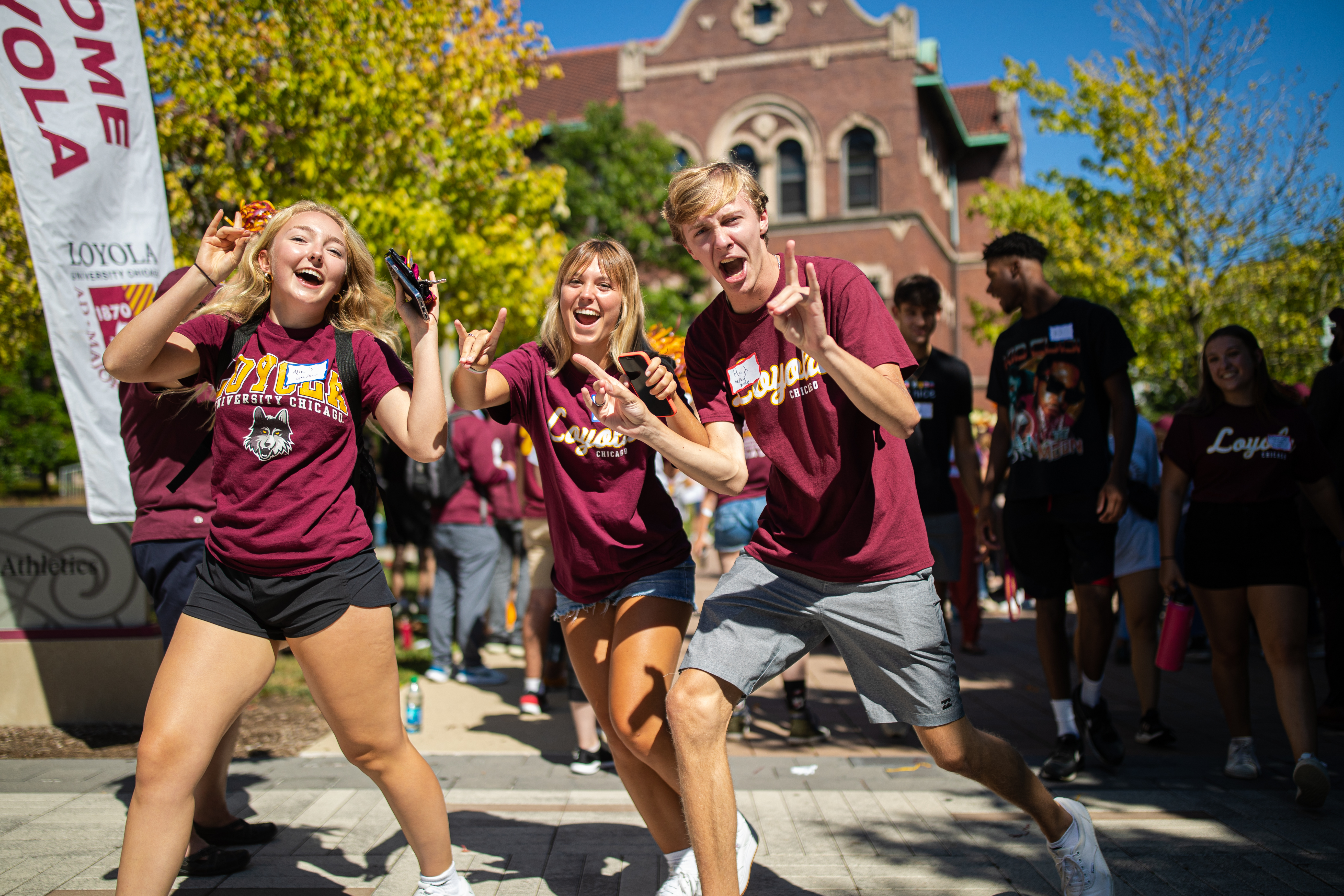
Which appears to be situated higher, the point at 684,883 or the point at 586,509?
the point at 586,509

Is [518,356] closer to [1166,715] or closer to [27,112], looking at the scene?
[27,112]

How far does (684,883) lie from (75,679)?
4.23 metres

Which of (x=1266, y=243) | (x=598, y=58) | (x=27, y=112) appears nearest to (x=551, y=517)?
(x=27, y=112)

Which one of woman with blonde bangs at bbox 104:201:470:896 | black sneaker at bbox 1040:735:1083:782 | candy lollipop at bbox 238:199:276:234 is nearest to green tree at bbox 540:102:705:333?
black sneaker at bbox 1040:735:1083:782

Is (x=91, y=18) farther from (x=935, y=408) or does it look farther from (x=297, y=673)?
(x=935, y=408)

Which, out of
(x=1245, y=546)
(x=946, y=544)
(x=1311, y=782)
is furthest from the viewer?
(x=946, y=544)

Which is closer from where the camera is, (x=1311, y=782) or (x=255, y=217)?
(x=255, y=217)

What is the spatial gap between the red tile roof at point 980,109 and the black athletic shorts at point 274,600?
35.9 metres

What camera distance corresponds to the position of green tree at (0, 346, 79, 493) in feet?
90.9

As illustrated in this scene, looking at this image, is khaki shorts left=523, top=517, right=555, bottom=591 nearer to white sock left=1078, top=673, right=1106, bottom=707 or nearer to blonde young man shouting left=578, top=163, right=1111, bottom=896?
white sock left=1078, top=673, right=1106, bottom=707

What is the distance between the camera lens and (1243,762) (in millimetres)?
4469

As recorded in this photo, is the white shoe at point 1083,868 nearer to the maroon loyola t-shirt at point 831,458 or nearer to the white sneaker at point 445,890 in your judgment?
the maroon loyola t-shirt at point 831,458

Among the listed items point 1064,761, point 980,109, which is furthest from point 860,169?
point 1064,761

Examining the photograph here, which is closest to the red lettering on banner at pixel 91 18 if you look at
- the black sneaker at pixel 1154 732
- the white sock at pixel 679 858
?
the white sock at pixel 679 858
